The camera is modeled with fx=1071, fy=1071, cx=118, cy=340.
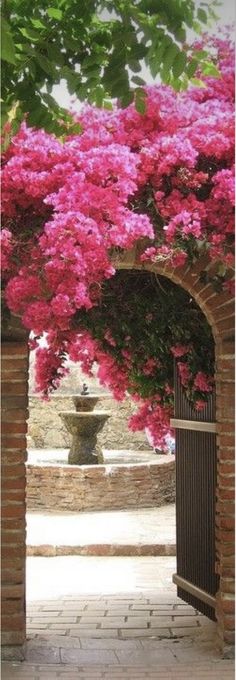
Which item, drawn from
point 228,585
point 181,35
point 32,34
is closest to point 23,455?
point 228,585

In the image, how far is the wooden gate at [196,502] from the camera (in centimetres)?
662

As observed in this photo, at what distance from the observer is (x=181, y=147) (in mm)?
5238

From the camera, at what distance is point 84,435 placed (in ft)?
46.4

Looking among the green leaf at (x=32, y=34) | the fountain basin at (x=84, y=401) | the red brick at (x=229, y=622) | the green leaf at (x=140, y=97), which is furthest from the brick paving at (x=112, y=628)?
the fountain basin at (x=84, y=401)

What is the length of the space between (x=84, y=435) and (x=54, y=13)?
10.0 metres

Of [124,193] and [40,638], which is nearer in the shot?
[124,193]

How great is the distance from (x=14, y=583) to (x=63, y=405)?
11.6 m

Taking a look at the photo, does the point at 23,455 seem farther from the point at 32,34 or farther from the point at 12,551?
the point at 32,34

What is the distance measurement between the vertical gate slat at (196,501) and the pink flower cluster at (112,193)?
155 centimetres

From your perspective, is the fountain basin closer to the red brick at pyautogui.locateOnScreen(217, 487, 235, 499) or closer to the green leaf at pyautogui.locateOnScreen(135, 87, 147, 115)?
the red brick at pyautogui.locateOnScreen(217, 487, 235, 499)

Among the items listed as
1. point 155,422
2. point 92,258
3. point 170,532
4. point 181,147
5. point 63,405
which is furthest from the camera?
point 63,405

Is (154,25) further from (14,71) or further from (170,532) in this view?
(170,532)

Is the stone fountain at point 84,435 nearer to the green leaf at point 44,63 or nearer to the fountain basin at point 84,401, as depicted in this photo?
the fountain basin at point 84,401

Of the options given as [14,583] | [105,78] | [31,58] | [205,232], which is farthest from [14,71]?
[14,583]
